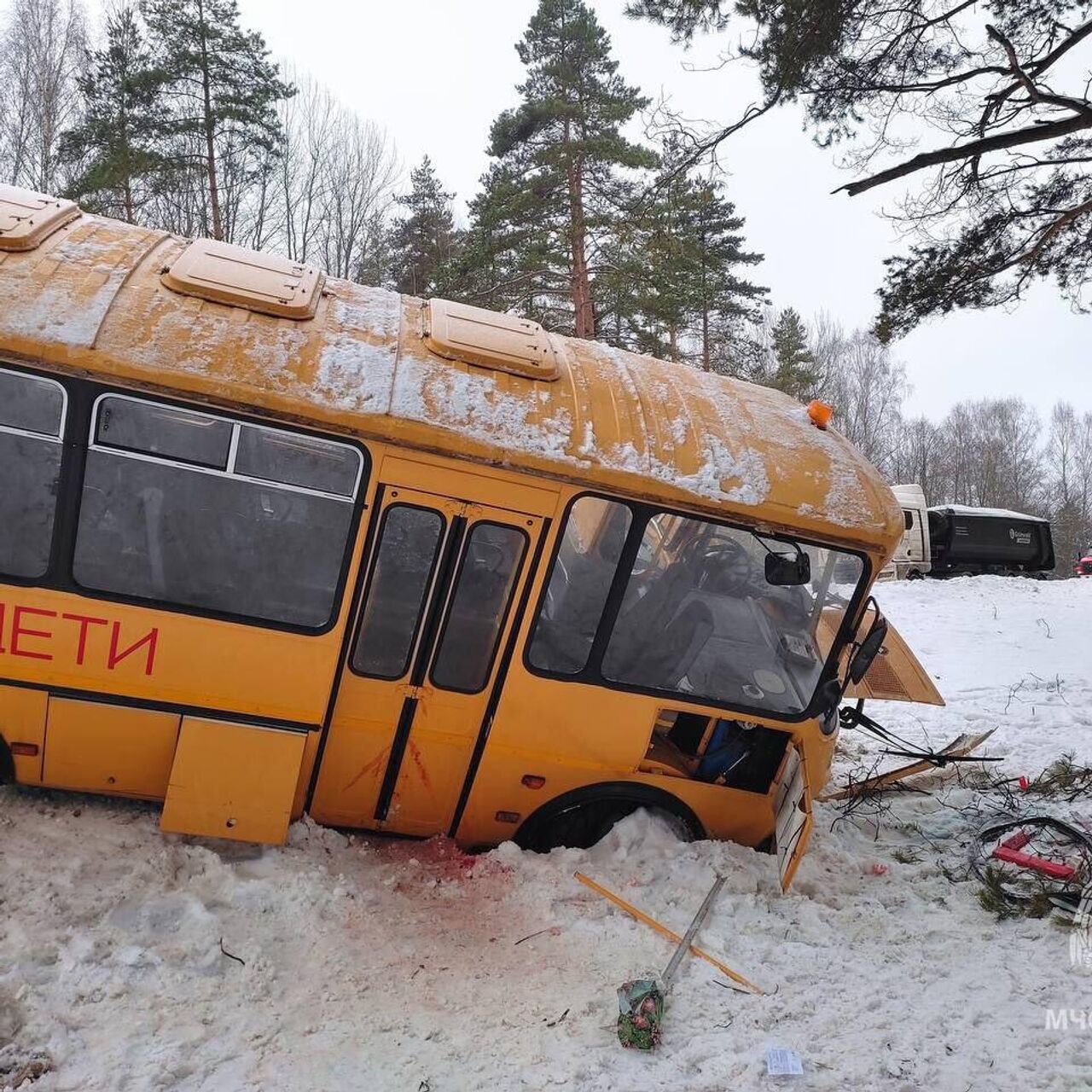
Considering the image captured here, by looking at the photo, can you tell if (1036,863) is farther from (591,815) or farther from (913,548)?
(913,548)

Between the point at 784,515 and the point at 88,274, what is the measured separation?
3.67 meters

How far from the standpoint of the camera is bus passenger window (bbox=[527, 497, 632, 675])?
4.27 m

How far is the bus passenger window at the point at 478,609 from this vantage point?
4227 mm

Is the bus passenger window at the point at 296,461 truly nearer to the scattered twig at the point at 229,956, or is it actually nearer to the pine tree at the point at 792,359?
the scattered twig at the point at 229,956

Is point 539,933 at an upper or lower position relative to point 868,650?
lower

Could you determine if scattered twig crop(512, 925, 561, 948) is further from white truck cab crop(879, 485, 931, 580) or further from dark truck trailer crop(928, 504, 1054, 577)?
dark truck trailer crop(928, 504, 1054, 577)

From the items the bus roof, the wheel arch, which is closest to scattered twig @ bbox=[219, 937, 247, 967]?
the wheel arch

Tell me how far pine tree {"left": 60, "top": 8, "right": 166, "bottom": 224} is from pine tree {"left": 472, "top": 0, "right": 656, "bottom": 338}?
8.31 m

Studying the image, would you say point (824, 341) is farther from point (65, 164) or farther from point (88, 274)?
point (88, 274)

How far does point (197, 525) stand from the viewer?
156 inches

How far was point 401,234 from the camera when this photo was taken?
30.6 metres

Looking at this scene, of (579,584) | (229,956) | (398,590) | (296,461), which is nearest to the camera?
(229,956)

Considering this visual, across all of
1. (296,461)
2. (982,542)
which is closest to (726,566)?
(296,461)

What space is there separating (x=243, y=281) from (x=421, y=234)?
89.8ft
